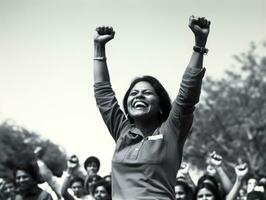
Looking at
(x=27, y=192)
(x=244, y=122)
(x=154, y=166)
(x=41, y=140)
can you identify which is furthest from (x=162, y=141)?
(x=41, y=140)

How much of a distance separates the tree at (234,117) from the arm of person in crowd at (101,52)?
3109 cm

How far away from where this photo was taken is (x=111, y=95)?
555cm

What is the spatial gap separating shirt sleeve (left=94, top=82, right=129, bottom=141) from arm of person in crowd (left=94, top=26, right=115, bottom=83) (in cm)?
6

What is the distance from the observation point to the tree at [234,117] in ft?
125

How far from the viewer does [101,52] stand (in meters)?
5.70

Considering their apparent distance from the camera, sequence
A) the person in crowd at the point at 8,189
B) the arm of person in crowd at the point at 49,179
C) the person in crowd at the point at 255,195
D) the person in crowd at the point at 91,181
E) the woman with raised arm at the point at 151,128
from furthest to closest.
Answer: the person in crowd at the point at 8,189 → the person in crowd at the point at 91,181 → the person in crowd at the point at 255,195 → the arm of person in crowd at the point at 49,179 → the woman with raised arm at the point at 151,128

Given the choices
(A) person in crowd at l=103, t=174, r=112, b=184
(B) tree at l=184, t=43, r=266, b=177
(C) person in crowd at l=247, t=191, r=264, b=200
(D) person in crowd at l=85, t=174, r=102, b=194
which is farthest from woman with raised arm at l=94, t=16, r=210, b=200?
(B) tree at l=184, t=43, r=266, b=177

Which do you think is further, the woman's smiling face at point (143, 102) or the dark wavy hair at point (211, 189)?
the dark wavy hair at point (211, 189)

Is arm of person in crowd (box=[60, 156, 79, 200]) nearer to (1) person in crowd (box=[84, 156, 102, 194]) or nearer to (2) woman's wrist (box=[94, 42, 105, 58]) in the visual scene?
(1) person in crowd (box=[84, 156, 102, 194])

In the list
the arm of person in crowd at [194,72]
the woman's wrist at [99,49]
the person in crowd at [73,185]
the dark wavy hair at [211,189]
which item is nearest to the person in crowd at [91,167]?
the person in crowd at [73,185]

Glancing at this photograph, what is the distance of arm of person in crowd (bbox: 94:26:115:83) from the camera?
5621 mm

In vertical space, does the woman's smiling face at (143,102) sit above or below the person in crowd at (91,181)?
above

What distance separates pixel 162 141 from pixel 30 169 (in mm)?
4138

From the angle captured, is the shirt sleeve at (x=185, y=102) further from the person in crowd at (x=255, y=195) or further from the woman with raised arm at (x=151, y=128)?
the person in crowd at (x=255, y=195)
